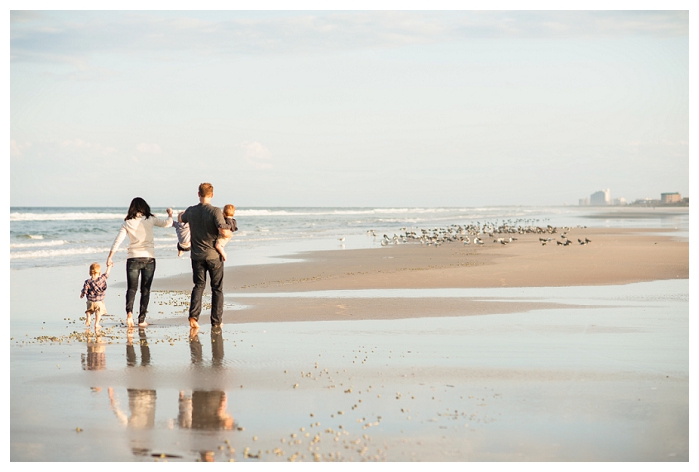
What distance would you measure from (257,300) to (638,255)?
14.4 m

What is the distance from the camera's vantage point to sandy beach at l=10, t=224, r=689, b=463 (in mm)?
5335

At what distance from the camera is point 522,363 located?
25.6 feet

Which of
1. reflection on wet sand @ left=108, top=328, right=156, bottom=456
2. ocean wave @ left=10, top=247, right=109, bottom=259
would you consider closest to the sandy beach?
reflection on wet sand @ left=108, top=328, right=156, bottom=456

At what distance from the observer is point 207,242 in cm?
1045

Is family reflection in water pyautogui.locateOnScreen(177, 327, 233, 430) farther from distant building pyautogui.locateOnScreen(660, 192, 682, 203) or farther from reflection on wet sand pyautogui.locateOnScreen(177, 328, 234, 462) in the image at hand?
distant building pyautogui.locateOnScreen(660, 192, 682, 203)

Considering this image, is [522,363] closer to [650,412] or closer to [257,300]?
[650,412]

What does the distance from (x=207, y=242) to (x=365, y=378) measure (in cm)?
418

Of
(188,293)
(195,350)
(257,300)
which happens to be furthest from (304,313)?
(188,293)

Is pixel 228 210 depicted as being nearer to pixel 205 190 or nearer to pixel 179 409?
pixel 205 190

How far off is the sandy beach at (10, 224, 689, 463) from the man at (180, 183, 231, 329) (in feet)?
1.81

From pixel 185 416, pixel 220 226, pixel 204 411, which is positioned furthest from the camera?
pixel 220 226

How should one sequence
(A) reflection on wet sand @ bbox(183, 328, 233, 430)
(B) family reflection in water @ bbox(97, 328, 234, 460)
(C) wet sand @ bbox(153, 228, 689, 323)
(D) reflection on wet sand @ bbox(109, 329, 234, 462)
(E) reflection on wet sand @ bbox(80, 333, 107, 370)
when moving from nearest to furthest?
(D) reflection on wet sand @ bbox(109, 329, 234, 462) < (B) family reflection in water @ bbox(97, 328, 234, 460) < (A) reflection on wet sand @ bbox(183, 328, 233, 430) < (E) reflection on wet sand @ bbox(80, 333, 107, 370) < (C) wet sand @ bbox(153, 228, 689, 323)

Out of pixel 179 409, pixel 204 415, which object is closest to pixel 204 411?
pixel 204 415

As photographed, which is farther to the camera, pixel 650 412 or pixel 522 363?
pixel 522 363
